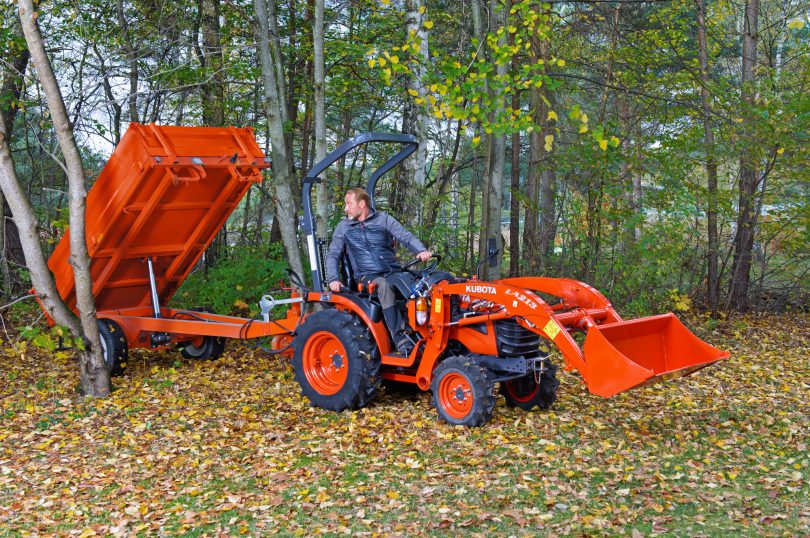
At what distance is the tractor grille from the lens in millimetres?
6336

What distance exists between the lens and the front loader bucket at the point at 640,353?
18.1 ft

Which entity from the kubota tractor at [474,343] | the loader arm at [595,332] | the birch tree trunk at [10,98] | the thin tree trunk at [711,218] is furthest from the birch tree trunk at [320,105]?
the thin tree trunk at [711,218]

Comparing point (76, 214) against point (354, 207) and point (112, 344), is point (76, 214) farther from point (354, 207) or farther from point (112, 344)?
point (354, 207)

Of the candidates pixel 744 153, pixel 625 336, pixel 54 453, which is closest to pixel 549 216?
pixel 744 153

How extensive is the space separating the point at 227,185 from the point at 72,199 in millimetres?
1597

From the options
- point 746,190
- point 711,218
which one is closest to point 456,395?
point 711,218

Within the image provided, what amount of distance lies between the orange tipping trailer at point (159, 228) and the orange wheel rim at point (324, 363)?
1.75 feet

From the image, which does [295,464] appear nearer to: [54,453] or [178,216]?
[54,453]

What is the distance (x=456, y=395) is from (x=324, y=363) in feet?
5.04

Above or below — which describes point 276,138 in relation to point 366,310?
above

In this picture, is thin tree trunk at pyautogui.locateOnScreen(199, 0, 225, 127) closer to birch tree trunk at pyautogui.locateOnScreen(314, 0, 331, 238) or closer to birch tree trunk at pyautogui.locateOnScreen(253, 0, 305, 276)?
birch tree trunk at pyautogui.locateOnScreen(253, 0, 305, 276)

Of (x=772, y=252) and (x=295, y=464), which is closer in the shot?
(x=295, y=464)

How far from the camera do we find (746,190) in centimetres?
1162

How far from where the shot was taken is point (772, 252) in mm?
12328
